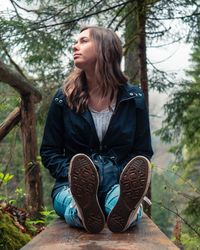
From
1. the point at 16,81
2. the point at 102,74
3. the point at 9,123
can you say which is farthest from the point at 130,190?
the point at 9,123

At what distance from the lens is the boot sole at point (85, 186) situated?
254 centimetres

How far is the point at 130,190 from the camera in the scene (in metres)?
2.55

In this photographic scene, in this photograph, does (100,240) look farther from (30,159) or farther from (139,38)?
(139,38)

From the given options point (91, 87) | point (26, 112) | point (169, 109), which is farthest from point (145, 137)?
point (169, 109)

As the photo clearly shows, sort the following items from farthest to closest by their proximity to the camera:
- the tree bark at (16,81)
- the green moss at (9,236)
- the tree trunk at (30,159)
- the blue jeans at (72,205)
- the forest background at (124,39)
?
1. the forest background at (124,39)
2. the tree trunk at (30,159)
3. the tree bark at (16,81)
4. the green moss at (9,236)
5. the blue jeans at (72,205)

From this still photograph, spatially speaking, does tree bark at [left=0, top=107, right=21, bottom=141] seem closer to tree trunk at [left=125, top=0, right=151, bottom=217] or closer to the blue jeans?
the blue jeans

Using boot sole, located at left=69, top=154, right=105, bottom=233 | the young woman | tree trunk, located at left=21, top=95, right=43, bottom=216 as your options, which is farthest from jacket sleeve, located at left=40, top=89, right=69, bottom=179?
tree trunk, located at left=21, top=95, right=43, bottom=216

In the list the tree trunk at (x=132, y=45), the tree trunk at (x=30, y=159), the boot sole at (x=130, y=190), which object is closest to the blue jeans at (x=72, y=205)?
the boot sole at (x=130, y=190)

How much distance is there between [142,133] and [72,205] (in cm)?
75

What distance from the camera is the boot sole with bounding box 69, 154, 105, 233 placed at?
2545 mm

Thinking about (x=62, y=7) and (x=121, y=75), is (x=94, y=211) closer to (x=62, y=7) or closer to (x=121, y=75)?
(x=121, y=75)

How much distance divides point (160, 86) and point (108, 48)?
471 centimetres

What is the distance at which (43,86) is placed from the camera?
28.1 ft

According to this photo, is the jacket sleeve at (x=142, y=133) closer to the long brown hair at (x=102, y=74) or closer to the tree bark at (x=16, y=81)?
the long brown hair at (x=102, y=74)
